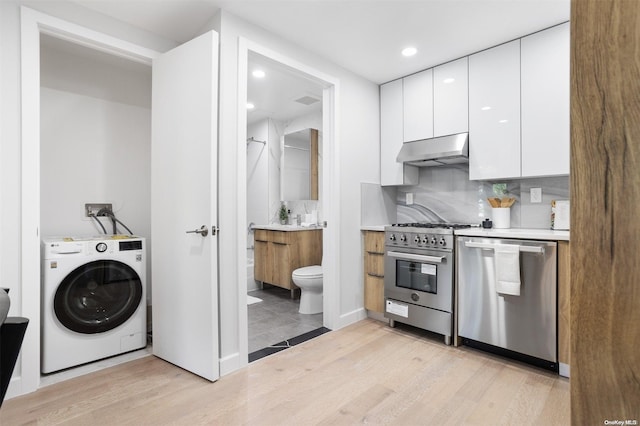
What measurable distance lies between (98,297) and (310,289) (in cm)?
186

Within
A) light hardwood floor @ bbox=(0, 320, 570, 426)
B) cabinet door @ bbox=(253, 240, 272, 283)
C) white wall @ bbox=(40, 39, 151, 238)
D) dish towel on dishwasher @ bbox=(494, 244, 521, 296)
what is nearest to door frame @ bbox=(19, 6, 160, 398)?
light hardwood floor @ bbox=(0, 320, 570, 426)

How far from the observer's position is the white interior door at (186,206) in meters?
2.12

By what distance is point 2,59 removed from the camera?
1.86 meters

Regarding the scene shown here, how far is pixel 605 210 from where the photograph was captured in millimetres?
587

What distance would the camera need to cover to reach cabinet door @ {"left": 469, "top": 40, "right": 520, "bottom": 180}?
263cm

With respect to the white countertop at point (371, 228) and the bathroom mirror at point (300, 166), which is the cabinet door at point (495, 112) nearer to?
the white countertop at point (371, 228)

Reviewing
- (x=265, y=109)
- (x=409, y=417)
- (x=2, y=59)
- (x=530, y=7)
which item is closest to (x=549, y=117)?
(x=530, y=7)

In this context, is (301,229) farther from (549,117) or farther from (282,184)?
(549,117)

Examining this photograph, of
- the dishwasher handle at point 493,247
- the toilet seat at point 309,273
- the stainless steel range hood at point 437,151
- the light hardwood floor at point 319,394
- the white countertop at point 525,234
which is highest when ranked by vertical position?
the stainless steel range hood at point 437,151

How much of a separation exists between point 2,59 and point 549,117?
351 centimetres

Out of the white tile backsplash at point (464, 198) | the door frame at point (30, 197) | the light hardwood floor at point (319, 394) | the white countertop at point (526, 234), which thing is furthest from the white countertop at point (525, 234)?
the door frame at point (30, 197)

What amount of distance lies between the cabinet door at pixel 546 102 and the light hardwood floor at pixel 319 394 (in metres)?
1.49

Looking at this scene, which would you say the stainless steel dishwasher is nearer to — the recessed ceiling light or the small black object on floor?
the small black object on floor

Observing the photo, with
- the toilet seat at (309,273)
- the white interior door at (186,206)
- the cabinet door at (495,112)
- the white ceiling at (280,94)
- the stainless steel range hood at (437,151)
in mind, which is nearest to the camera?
the white interior door at (186,206)
